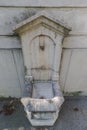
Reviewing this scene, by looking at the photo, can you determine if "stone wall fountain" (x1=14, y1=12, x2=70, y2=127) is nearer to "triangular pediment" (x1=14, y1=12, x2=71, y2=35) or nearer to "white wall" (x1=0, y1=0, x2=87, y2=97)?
"triangular pediment" (x1=14, y1=12, x2=71, y2=35)

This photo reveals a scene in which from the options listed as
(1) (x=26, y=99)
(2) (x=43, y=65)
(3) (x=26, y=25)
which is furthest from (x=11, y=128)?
(3) (x=26, y=25)

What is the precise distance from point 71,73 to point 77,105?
20.8 inches

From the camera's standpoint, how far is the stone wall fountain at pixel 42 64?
2.16 m

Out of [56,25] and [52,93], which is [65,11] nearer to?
[56,25]

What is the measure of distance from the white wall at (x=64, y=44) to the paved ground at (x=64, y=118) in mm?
251

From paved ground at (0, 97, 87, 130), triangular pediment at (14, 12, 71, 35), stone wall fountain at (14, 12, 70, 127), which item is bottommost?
paved ground at (0, 97, 87, 130)

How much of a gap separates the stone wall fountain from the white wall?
0.61 feet

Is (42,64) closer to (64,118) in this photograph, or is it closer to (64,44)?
(64,44)

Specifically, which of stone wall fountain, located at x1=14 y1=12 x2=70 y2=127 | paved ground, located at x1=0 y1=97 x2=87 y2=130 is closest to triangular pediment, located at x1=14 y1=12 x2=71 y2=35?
stone wall fountain, located at x1=14 y1=12 x2=70 y2=127

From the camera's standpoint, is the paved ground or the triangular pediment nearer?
the triangular pediment

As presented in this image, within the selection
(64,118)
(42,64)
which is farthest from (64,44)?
(64,118)

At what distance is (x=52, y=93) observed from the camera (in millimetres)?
2572

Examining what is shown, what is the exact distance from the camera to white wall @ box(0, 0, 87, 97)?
2.35 metres

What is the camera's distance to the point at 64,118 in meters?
2.73
